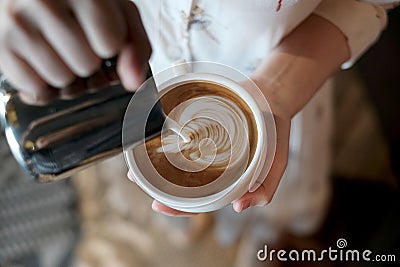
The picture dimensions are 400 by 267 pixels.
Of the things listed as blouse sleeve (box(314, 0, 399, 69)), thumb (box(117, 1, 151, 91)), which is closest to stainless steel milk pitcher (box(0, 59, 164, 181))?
thumb (box(117, 1, 151, 91))

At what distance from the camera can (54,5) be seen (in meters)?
0.33

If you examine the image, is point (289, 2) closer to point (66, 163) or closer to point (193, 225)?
point (66, 163)

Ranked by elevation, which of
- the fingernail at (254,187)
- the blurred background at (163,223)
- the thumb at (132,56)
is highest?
the thumb at (132,56)

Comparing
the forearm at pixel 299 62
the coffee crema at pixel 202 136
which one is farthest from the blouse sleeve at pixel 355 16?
the coffee crema at pixel 202 136

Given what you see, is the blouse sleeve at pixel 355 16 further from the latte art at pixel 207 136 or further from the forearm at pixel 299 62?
the latte art at pixel 207 136

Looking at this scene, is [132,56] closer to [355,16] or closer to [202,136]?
[202,136]

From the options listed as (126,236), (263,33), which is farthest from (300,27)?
(126,236)

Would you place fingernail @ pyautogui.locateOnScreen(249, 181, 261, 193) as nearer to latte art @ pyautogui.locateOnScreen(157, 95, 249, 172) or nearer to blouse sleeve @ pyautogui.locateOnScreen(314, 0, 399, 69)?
latte art @ pyautogui.locateOnScreen(157, 95, 249, 172)

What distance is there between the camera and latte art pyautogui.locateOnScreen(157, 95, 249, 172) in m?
0.35

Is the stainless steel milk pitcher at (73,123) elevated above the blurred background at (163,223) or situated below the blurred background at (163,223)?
above

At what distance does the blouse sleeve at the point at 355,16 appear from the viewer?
43 centimetres

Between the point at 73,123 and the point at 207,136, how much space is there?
0.08 meters

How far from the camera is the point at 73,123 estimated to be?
1.17ft

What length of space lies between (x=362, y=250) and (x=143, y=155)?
0.65 feet
